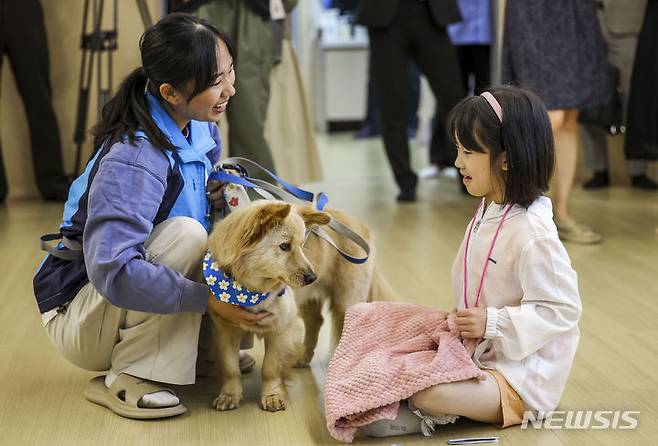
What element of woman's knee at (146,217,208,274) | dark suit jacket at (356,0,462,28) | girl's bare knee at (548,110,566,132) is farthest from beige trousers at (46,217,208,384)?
dark suit jacket at (356,0,462,28)

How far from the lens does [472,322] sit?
6.21 ft

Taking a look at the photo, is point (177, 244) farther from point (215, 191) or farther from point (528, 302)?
point (528, 302)

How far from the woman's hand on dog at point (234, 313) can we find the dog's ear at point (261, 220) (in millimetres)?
200

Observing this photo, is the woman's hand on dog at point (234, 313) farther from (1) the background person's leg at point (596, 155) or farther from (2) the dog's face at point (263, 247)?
(1) the background person's leg at point (596, 155)

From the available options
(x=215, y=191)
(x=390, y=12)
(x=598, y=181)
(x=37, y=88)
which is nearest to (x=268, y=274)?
A: (x=215, y=191)

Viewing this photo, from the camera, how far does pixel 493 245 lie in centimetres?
196

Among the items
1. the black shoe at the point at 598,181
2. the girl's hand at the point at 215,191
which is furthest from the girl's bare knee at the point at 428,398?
the black shoe at the point at 598,181

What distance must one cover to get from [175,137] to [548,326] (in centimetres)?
97

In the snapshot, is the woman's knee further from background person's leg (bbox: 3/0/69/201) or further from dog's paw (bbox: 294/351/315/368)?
background person's leg (bbox: 3/0/69/201)

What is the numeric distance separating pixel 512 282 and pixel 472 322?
14 centimetres

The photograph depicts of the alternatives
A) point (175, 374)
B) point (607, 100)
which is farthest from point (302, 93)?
point (175, 374)

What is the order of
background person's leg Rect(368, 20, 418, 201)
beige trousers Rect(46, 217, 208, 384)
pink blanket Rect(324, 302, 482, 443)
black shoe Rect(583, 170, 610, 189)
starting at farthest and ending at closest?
black shoe Rect(583, 170, 610, 189) < background person's leg Rect(368, 20, 418, 201) < beige trousers Rect(46, 217, 208, 384) < pink blanket Rect(324, 302, 482, 443)

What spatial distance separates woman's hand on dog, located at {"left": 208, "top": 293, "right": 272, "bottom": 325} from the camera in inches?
79.7

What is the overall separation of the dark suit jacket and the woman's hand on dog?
8.88ft
